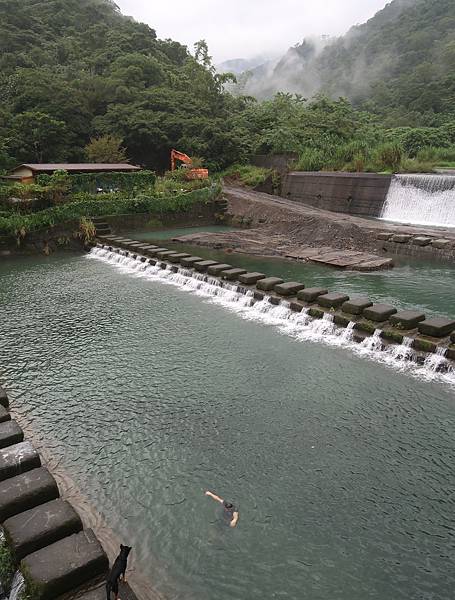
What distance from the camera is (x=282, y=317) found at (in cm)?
1102

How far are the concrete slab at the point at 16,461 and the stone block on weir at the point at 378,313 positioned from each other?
23.0 ft

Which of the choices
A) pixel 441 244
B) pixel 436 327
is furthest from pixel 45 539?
pixel 441 244

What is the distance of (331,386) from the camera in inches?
301

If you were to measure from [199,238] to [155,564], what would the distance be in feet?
56.0

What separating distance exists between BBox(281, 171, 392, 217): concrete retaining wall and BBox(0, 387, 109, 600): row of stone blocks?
22130 millimetres

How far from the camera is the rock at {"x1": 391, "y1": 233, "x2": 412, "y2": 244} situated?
1662cm

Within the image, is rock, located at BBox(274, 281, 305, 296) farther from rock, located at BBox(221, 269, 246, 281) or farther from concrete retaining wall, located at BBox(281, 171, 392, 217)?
concrete retaining wall, located at BBox(281, 171, 392, 217)

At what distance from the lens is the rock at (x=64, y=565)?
370 centimetres

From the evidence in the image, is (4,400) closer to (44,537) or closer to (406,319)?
(44,537)

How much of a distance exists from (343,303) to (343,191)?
1655 cm

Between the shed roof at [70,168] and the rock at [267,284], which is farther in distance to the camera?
the shed roof at [70,168]

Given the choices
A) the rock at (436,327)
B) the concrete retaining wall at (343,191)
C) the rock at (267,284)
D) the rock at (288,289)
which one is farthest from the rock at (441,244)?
the concrete retaining wall at (343,191)

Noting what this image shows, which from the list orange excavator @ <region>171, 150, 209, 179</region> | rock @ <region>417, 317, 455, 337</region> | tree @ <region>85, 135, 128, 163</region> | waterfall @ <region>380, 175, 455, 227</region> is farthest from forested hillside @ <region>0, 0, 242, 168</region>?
rock @ <region>417, 317, 455, 337</region>

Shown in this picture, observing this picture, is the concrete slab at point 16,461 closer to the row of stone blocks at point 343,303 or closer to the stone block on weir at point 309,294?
the row of stone blocks at point 343,303
